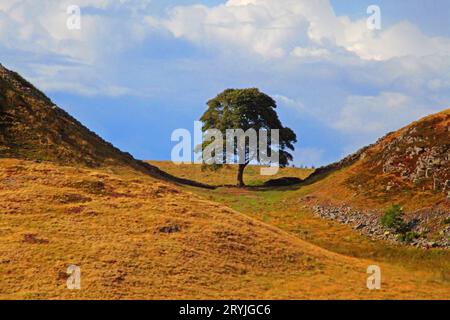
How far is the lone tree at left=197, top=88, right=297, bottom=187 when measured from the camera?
85.1 m

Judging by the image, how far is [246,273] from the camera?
37688 millimetres

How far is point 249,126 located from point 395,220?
35.9m

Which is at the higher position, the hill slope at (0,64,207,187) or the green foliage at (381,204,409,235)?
the hill slope at (0,64,207,187)

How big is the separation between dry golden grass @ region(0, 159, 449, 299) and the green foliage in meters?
8.12

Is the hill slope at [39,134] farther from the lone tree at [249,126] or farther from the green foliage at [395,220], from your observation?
the green foliage at [395,220]

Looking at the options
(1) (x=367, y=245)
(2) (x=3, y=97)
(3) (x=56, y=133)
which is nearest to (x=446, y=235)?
(1) (x=367, y=245)

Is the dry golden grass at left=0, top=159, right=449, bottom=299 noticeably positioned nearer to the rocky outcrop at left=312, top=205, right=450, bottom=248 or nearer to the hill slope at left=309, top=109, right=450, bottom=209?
the rocky outcrop at left=312, top=205, right=450, bottom=248

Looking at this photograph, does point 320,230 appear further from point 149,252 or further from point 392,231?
point 149,252

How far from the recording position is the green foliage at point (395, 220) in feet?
170

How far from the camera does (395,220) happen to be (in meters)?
52.4

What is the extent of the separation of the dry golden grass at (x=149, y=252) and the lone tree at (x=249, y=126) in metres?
33.1

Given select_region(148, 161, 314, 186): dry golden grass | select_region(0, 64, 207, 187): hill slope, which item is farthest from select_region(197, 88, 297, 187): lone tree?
select_region(0, 64, 207, 187): hill slope

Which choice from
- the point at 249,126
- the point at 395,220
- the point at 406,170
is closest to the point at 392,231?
the point at 395,220
